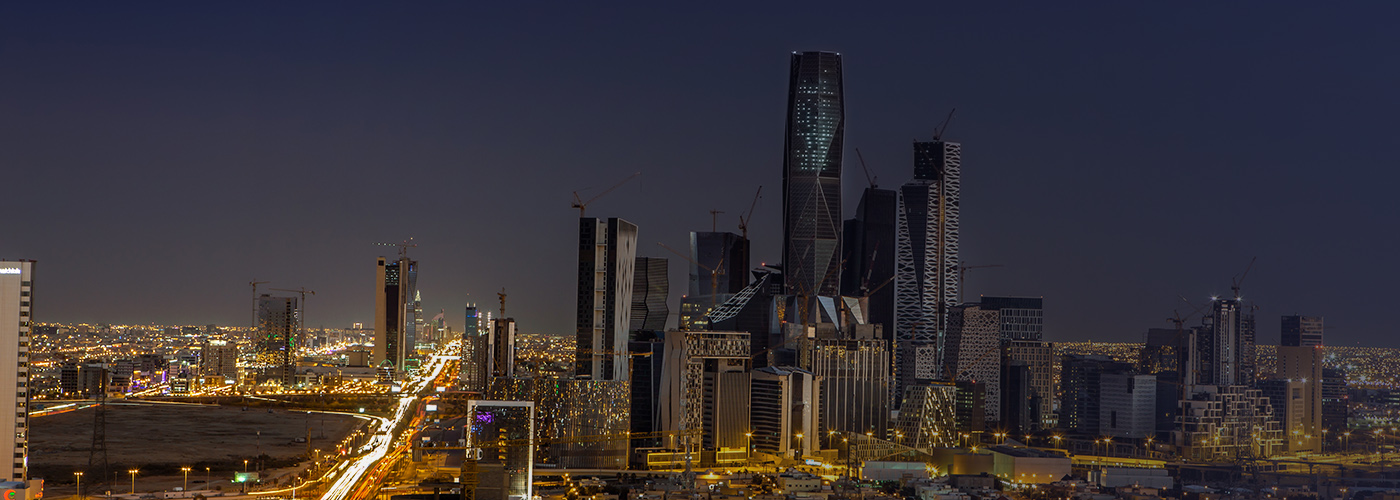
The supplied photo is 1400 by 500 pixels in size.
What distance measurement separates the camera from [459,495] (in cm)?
4928

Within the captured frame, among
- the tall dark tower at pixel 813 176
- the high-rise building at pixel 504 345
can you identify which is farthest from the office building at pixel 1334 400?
the high-rise building at pixel 504 345

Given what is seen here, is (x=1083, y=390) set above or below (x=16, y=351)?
below

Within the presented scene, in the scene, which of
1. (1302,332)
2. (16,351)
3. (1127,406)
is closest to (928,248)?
(1127,406)

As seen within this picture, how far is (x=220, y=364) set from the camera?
156875mm

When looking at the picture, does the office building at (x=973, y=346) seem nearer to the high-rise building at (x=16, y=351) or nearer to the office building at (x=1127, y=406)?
the office building at (x=1127, y=406)

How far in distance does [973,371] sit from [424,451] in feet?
237

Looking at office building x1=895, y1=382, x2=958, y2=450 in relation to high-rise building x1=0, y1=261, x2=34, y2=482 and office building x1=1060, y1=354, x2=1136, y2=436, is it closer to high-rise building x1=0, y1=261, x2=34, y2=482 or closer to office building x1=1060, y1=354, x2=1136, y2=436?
office building x1=1060, y1=354, x2=1136, y2=436

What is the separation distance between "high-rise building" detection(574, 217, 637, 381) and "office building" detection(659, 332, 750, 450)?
286 cm

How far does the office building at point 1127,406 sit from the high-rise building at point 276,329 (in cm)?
9289

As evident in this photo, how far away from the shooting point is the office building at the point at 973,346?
429 feet

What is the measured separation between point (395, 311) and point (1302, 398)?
4197 inches

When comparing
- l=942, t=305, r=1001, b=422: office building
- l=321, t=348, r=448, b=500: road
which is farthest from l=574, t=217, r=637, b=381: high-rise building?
l=942, t=305, r=1001, b=422: office building

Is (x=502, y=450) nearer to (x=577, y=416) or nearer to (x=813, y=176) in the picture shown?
(x=577, y=416)

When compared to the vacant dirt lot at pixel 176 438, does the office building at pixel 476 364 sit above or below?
above
